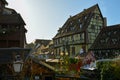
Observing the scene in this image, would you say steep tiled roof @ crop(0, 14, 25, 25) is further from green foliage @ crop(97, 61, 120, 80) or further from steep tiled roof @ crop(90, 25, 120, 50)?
steep tiled roof @ crop(90, 25, 120, 50)

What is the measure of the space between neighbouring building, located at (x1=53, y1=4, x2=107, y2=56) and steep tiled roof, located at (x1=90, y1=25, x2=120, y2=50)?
2.17 m

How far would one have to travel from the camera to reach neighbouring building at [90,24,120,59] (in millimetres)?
40969

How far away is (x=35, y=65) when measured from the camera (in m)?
18.9

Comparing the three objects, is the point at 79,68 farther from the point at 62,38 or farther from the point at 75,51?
the point at 62,38

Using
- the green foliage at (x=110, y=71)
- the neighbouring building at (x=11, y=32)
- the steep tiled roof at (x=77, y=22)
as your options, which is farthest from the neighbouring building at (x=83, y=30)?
the green foliage at (x=110, y=71)

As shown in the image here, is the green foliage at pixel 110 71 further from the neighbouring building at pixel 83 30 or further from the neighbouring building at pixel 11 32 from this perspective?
the neighbouring building at pixel 83 30

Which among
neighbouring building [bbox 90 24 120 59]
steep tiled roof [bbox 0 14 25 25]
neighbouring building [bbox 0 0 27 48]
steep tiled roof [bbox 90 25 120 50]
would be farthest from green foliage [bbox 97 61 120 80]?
steep tiled roof [bbox 90 25 120 50]

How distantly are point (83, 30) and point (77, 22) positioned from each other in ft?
18.8

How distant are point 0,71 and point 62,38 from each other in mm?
43490

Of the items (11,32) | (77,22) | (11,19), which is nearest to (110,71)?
(11,32)

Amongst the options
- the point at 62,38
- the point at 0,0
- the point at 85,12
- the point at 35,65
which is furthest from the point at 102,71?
the point at 62,38

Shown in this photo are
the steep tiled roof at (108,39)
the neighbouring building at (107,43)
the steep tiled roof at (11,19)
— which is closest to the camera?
the steep tiled roof at (11,19)

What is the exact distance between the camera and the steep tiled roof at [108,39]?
4149 cm

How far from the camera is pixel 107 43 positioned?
4309 cm
